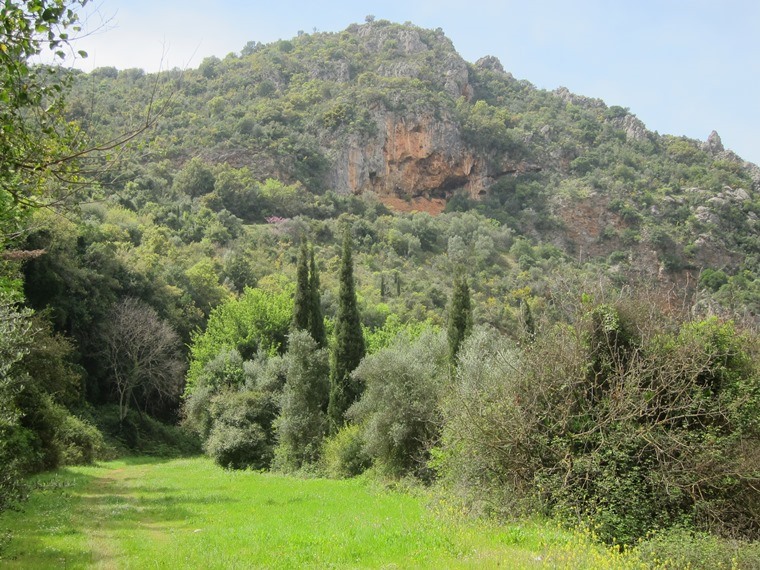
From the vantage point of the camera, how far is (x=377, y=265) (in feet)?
236

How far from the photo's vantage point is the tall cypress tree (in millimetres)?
27281

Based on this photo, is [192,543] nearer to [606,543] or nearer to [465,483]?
[465,483]

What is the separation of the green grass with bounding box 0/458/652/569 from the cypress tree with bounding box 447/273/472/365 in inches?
284

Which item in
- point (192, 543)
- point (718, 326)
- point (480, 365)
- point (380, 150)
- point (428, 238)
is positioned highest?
point (380, 150)

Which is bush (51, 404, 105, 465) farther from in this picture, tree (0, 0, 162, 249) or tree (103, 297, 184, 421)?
tree (0, 0, 162, 249)

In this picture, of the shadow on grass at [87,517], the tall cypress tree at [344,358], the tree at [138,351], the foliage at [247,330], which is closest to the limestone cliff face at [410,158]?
the foliage at [247,330]

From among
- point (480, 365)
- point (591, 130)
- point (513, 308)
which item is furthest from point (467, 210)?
point (480, 365)

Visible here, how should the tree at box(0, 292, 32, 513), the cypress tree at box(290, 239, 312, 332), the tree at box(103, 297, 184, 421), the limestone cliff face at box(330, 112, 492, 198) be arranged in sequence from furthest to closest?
the limestone cliff face at box(330, 112, 492, 198) → the tree at box(103, 297, 184, 421) → the cypress tree at box(290, 239, 312, 332) → the tree at box(0, 292, 32, 513)

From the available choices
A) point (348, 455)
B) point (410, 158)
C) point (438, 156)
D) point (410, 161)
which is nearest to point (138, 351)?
point (348, 455)

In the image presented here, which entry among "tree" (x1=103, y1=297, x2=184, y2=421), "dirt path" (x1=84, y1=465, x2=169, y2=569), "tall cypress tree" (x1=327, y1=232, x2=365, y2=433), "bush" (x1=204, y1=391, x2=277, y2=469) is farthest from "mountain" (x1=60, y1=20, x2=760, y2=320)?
"dirt path" (x1=84, y1=465, x2=169, y2=569)

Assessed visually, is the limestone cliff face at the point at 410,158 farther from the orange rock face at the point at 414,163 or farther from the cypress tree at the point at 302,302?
the cypress tree at the point at 302,302

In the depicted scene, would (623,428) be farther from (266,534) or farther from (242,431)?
(242,431)

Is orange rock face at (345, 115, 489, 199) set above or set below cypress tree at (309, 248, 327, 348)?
above

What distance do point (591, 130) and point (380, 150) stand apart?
136 ft
